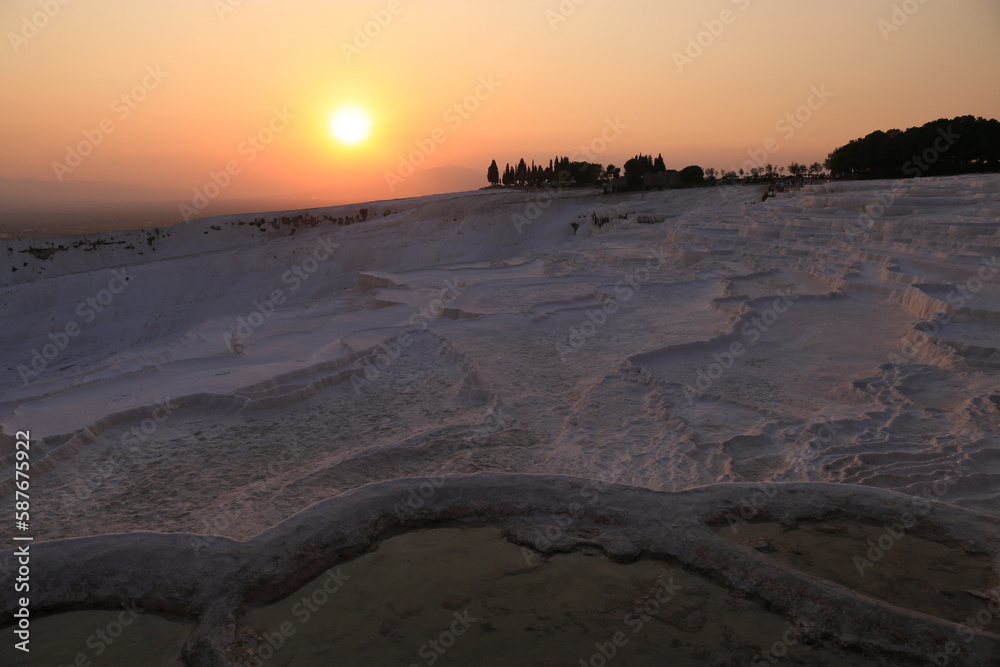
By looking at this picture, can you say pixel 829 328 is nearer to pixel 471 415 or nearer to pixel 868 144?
pixel 471 415

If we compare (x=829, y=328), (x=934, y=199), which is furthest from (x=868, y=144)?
(x=829, y=328)

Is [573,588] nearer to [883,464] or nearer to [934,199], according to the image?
[883,464]

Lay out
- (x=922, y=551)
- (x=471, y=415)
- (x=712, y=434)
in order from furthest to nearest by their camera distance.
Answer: (x=471, y=415) → (x=712, y=434) → (x=922, y=551)

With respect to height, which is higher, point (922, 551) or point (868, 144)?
point (868, 144)

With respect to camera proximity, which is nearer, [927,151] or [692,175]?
[927,151]

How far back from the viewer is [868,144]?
28234mm

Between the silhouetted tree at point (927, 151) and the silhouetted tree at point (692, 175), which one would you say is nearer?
the silhouetted tree at point (927, 151)

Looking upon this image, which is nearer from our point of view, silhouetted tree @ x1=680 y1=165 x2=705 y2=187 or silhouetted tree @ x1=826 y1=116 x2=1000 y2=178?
silhouetted tree @ x1=826 y1=116 x2=1000 y2=178

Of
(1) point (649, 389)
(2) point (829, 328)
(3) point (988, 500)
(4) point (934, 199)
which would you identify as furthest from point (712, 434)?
(4) point (934, 199)

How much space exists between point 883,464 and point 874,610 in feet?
7.20

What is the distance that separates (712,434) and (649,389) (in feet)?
4.21

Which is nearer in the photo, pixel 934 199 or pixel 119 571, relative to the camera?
pixel 119 571

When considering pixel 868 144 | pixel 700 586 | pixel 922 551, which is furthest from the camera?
pixel 868 144

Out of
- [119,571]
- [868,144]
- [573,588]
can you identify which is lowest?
[573,588]
